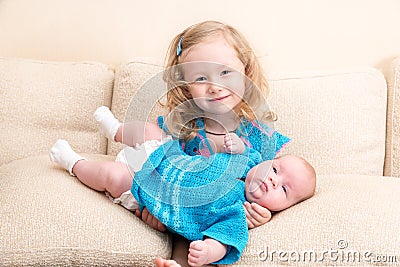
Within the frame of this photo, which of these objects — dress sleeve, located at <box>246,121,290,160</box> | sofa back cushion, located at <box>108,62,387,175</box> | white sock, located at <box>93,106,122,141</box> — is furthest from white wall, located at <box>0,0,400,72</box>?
dress sleeve, located at <box>246,121,290,160</box>

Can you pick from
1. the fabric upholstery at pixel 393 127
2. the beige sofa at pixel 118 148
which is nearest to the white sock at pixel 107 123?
the beige sofa at pixel 118 148

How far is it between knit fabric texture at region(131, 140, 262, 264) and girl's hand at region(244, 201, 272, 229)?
3 centimetres

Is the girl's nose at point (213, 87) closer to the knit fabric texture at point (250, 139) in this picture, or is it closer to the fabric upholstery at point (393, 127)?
the knit fabric texture at point (250, 139)

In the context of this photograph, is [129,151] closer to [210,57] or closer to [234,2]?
[210,57]

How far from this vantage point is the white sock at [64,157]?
1.62 meters

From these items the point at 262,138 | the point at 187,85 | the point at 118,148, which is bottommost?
the point at 118,148

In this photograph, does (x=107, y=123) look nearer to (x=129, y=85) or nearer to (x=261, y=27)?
(x=129, y=85)

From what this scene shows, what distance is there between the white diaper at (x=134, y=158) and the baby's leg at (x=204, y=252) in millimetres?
255

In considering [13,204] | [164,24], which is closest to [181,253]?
[13,204]

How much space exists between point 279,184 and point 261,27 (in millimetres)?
853

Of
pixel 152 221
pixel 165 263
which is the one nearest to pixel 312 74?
pixel 152 221

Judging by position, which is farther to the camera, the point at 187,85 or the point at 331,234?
the point at 187,85

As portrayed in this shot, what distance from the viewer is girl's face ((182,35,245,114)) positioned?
1.50 m

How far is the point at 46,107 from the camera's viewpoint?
197cm
